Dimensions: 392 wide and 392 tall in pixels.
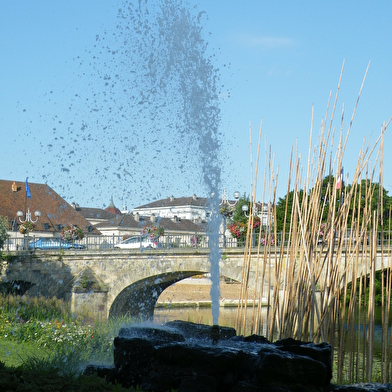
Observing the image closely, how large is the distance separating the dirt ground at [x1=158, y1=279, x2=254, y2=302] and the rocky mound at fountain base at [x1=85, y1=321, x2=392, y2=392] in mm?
31030

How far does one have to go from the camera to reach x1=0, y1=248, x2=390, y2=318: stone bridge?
21.0 m

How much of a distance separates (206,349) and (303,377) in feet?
2.35

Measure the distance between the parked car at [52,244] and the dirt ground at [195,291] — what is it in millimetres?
10759

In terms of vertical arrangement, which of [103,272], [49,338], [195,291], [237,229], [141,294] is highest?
[237,229]

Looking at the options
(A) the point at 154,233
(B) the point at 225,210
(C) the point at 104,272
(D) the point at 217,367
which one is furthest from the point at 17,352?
(A) the point at 154,233

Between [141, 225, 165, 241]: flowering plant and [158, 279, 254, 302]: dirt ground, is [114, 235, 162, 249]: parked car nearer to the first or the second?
[141, 225, 165, 241]: flowering plant

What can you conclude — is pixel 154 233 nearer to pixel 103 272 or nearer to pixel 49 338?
pixel 103 272

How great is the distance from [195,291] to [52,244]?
1755cm

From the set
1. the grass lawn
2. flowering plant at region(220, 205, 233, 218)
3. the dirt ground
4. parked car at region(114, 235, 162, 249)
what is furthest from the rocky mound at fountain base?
the dirt ground

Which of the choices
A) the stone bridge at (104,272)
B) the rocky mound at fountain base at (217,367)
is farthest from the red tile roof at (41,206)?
the rocky mound at fountain base at (217,367)

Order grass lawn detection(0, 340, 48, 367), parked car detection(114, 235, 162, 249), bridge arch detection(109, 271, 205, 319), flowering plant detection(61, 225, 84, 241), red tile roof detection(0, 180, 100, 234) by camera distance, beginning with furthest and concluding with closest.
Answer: red tile roof detection(0, 180, 100, 234), flowering plant detection(61, 225, 84, 241), parked car detection(114, 235, 162, 249), bridge arch detection(109, 271, 205, 319), grass lawn detection(0, 340, 48, 367)

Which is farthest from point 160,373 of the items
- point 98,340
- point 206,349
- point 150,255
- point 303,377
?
point 150,255

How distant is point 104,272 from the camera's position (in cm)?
2316

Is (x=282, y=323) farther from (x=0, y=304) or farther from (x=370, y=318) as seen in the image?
(x=0, y=304)
